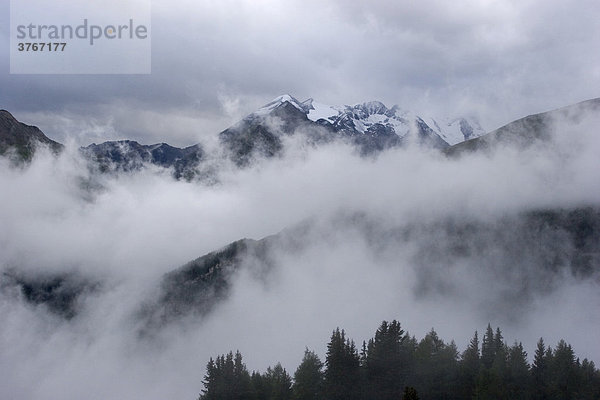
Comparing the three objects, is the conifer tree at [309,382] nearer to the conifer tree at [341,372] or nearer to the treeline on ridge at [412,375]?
the treeline on ridge at [412,375]

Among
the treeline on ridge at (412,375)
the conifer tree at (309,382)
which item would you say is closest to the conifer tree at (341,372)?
the treeline on ridge at (412,375)

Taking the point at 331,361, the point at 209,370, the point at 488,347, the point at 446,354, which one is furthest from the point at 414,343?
the point at 209,370

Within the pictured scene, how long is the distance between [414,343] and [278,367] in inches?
1155

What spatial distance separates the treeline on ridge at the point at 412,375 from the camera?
86250mm

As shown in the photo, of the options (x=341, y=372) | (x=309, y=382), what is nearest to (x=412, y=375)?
(x=341, y=372)

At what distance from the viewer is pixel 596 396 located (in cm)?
8306

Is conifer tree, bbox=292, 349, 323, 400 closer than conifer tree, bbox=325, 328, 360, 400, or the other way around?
conifer tree, bbox=325, 328, 360, 400

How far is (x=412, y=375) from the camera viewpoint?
305 ft

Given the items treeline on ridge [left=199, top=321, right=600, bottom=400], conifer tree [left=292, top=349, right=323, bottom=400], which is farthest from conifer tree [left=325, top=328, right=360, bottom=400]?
conifer tree [left=292, top=349, right=323, bottom=400]

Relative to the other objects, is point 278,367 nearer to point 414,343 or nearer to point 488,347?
point 414,343

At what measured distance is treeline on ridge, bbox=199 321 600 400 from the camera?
86.2 meters

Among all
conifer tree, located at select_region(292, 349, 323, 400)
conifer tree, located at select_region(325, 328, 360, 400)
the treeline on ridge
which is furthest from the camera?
conifer tree, located at select_region(292, 349, 323, 400)

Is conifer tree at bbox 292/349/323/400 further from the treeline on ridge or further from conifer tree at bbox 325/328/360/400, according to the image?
conifer tree at bbox 325/328/360/400

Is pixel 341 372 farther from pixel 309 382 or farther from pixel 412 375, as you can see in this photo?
pixel 412 375
